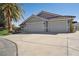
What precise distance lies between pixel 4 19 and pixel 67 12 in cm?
242

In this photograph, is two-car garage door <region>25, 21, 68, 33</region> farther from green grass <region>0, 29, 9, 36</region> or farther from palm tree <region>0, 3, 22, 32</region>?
green grass <region>0, 29, 9, 36</region>

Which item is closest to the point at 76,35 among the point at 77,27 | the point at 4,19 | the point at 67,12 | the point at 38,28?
the point at 77,27

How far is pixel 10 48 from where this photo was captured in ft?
27.1

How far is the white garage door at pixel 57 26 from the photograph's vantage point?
847 cm

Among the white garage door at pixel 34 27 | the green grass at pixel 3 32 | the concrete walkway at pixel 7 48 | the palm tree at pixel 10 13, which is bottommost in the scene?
the concrete walkway at pixel 7 48

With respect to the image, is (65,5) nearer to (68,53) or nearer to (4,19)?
(68,53)

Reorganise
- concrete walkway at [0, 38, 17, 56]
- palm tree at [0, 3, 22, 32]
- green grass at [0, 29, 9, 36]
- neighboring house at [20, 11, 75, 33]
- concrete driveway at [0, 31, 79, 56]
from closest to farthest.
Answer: concrete driveway at [0, 31, 79, 56], concrete walkway at [0, 38, 17, 56], palm tree at [0, 3, 22, 32], green grass at [0, 29, 9, 36], neighboring house at [20, 11, 75, 33]

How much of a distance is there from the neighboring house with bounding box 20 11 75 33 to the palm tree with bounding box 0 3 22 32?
42cm

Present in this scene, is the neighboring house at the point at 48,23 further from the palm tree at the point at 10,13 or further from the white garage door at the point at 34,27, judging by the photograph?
the palm tree at the point at 10,13

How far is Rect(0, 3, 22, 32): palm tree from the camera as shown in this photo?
8164mm

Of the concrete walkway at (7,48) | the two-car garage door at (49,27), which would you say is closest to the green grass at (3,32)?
the concrete walkway at (7,48)

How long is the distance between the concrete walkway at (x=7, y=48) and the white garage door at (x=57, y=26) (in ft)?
5.23

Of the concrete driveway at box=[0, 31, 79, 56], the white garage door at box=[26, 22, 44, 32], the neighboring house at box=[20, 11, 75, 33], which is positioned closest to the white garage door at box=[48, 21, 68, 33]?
the neighboring house at box=[20, 11, 75, 33]

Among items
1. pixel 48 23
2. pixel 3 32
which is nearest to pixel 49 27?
pixel 48 23
